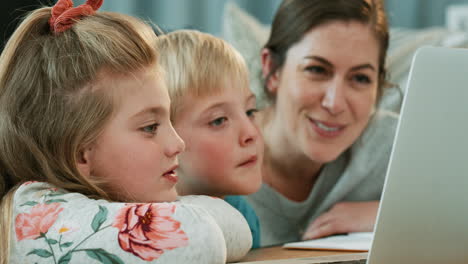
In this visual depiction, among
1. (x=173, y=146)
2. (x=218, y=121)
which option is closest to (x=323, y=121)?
(x=218, y=121)

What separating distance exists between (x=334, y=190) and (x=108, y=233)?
1.02m

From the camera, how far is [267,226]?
5.30 ft

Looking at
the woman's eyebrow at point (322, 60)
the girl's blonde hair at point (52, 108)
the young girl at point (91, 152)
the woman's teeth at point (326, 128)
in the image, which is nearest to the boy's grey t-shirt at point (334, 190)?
the woman's teeth at point (326, 128)

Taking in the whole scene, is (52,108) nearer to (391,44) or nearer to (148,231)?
(148,231)

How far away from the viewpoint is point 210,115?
3.45 feet

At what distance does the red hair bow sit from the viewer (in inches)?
31.7

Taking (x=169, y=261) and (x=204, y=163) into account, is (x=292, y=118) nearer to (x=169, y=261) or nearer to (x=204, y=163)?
(x=204, y=163)

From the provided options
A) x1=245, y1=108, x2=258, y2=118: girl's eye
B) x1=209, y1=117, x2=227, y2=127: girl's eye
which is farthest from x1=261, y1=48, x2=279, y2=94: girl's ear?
x1=209, y1=117, x2=227, y2=127: girl's eye

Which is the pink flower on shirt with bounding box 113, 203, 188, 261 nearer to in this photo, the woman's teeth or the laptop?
the laptop

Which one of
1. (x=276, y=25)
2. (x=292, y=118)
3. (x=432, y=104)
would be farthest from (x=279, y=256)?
(x=276, y=25)

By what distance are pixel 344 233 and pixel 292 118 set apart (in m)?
0.30

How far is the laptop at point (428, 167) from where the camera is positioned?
60 centimetres

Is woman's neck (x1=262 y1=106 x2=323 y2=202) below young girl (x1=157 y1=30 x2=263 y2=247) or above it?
below

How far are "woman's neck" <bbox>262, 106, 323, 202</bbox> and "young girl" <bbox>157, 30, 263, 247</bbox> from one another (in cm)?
49
